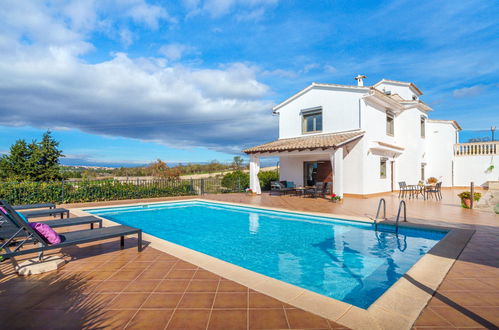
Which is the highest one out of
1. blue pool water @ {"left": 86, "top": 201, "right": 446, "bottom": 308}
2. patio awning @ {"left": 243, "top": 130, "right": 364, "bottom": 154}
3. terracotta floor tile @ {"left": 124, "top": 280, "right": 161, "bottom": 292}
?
patio awning @ {"left": 243, "top": 130, "right": 364, "bottom": 154}

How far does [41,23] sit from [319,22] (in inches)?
550

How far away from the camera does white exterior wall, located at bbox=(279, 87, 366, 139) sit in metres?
15.4

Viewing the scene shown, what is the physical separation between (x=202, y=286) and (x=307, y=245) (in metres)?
3.97

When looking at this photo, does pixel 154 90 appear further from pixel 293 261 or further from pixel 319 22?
pixel 293 261

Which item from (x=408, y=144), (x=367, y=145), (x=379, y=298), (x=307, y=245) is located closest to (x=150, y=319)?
(x=379, y=298)

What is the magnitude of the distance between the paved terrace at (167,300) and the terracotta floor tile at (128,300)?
0.01 meters

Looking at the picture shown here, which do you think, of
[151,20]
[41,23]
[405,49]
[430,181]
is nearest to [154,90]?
[151,20]

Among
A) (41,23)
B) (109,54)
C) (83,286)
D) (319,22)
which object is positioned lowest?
(83,286)

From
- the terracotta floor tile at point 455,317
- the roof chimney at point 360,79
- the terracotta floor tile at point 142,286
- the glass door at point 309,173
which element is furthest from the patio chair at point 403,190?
the terracotta floor tile at point 142,286

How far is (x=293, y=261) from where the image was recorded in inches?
219

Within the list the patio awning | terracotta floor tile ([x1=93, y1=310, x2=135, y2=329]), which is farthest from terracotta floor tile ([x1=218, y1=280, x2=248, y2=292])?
the patio awning

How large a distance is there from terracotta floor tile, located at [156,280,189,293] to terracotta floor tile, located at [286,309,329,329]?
1474 millimetres

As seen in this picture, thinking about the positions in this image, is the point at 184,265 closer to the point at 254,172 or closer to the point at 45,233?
the point at 45,233

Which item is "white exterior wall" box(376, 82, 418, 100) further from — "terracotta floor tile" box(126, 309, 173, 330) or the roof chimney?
"terracotta floor tile" box(126, 309, 173, 330)
